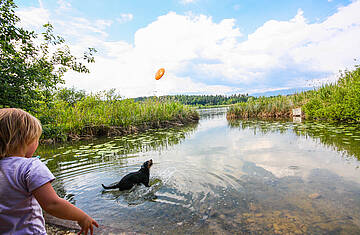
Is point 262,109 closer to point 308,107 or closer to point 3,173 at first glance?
point 308,107

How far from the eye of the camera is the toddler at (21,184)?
1.33 metres

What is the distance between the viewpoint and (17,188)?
1.33m

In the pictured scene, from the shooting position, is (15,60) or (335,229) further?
(15,60)

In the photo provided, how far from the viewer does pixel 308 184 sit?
4.14 metres

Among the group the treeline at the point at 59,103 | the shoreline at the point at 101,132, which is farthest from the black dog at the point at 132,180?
the shoreline at the point at 101,132

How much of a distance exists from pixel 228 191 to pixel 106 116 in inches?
426

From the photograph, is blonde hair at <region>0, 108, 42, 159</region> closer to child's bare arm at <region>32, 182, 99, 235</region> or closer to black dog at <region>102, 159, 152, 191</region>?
child's bare arm at <region>32, 182, 99, 235</region>

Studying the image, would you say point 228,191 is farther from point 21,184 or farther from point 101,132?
point 101,132

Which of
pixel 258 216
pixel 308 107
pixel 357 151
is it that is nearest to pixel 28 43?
pixel 258 216

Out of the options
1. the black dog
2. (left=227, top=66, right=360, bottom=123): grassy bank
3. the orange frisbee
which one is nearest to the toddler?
the black dog

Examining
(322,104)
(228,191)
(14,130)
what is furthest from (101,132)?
(322,104)

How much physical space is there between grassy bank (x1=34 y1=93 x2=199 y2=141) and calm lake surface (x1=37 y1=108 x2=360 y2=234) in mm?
4460

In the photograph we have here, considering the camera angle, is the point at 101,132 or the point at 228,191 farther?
the point at 101,132

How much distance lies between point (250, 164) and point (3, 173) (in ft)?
18.7
